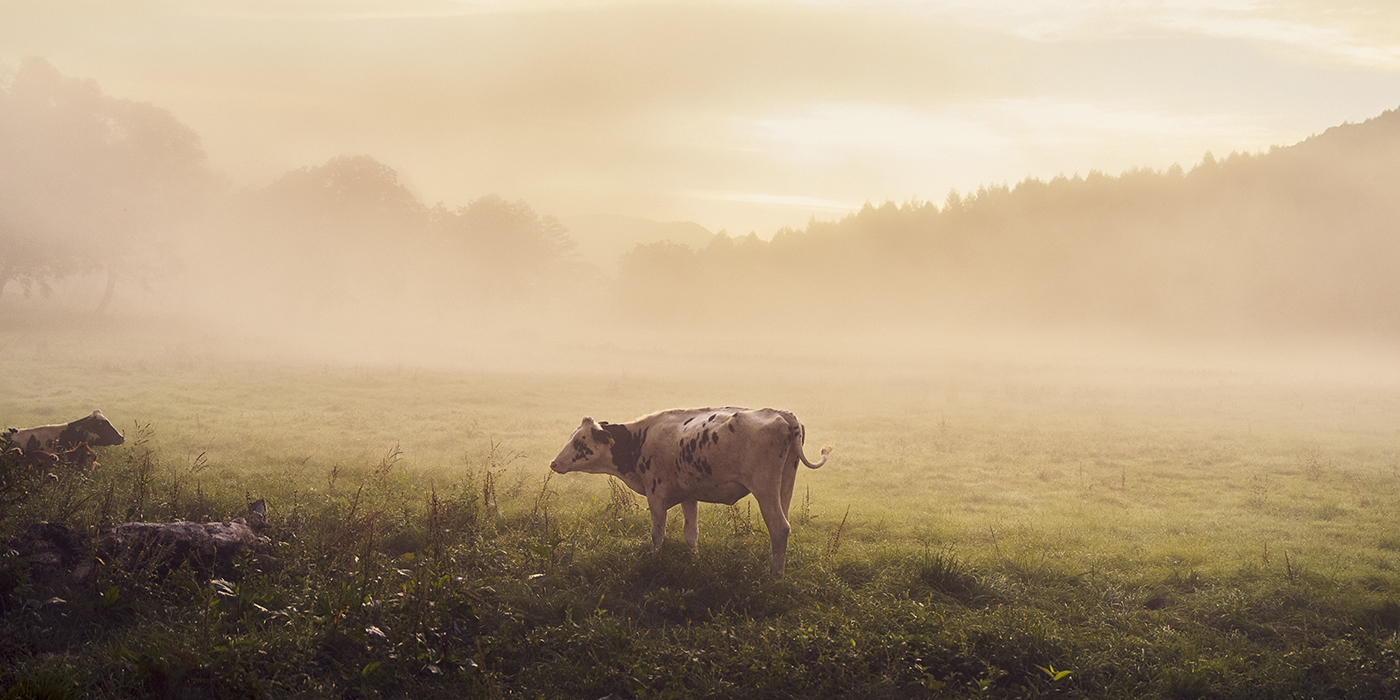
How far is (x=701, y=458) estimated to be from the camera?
10.1 metres

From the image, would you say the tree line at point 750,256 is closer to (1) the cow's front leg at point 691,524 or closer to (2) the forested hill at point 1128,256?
(2) the forested hill at point 1128,256

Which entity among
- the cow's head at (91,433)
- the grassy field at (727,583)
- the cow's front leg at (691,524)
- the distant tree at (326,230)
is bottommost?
the grassy field at (727,583)

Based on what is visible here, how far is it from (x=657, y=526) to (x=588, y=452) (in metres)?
1.68

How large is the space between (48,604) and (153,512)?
3251mm

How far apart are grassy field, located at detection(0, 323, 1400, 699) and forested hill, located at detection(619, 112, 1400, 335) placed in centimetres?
6131

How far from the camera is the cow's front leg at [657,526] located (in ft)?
34.2

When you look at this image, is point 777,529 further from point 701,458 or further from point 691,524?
point 691,524

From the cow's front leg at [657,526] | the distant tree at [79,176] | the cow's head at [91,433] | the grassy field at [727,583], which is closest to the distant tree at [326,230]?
the distant tree at [79,176]

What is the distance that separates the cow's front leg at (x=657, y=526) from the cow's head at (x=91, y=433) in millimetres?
10626

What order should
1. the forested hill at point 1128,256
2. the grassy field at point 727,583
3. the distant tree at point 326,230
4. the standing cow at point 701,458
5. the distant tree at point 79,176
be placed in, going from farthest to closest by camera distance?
the forested hill at point 1128,256 → the distant tree at point 326,230 → the distant tree at point 79,176 → the standing cow at point 701,458 → the grassy field at point 727,583

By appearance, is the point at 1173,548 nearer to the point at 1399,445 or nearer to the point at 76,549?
the point at 76,549

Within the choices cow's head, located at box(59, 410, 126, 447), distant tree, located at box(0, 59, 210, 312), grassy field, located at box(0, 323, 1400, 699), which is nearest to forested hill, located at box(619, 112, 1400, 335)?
distant tree, located at box(0, 59, 210, 312)

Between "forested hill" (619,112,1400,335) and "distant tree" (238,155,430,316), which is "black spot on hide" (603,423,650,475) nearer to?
"distant tree" (238,155,430,316)

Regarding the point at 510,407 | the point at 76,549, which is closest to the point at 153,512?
the point at 76,549
